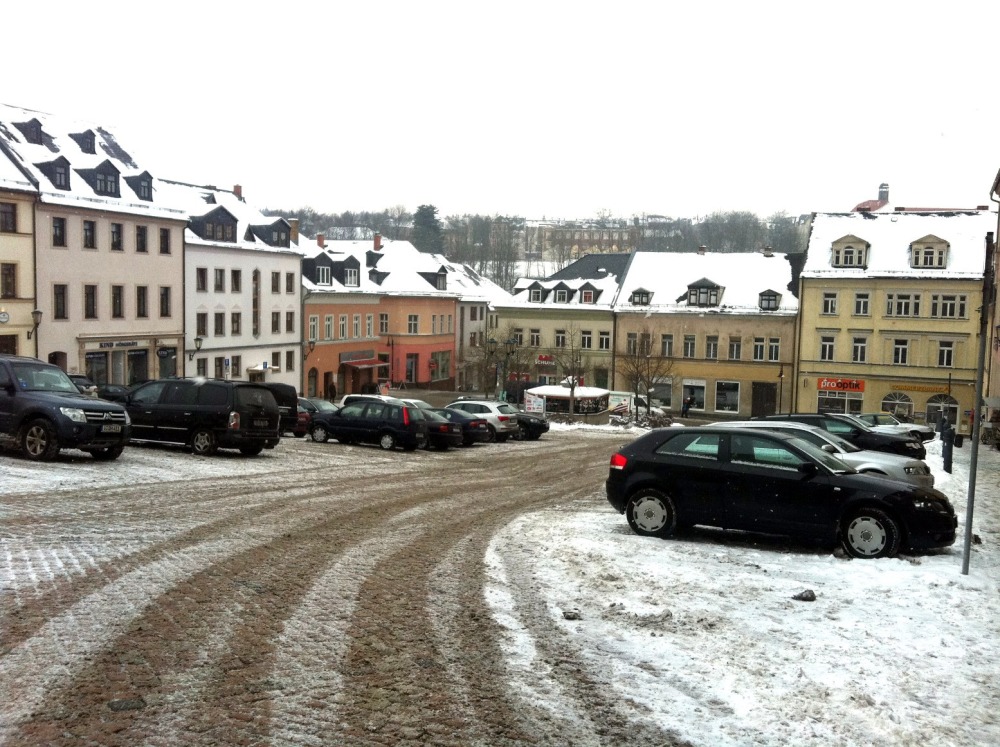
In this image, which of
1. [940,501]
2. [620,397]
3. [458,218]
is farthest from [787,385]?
[458,218]

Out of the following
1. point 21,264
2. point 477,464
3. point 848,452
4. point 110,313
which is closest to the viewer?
point 848,452

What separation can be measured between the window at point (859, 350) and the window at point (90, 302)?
38985 millimetres

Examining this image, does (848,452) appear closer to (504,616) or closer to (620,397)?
(504,616)

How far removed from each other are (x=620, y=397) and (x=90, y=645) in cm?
4597

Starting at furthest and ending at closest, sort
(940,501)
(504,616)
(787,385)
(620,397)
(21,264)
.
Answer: (787,385) < (620,397) < (21,264) < (940,501) < (504,616)

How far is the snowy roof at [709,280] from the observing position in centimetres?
5784

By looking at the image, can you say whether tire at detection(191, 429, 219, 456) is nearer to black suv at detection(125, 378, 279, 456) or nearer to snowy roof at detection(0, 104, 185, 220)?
black suv at detection(125, 378, 279, 456)

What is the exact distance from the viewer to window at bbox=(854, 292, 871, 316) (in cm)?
5400

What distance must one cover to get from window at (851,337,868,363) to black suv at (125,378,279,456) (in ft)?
136

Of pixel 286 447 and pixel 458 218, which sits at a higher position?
pixel 458 218

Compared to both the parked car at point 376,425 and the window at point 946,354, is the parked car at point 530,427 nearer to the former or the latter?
the parked car at point 376,425

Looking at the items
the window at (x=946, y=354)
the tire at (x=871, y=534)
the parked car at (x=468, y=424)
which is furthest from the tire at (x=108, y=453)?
the window at (x=946, y=354)

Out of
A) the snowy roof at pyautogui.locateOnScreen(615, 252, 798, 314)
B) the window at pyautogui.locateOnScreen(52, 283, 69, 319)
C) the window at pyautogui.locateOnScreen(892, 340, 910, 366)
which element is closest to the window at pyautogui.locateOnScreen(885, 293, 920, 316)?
the window at pyautogui.locateOnScreen(892, 340, 910, 366)

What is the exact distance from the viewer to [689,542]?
→ 11.2 metres
